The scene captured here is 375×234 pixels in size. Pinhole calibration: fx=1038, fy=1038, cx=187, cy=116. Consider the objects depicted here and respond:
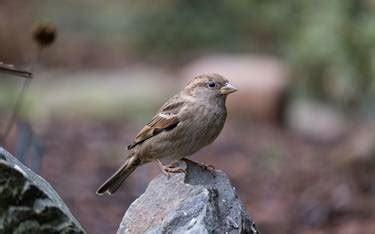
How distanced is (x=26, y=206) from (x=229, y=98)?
9.60 m

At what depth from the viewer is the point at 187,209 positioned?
390 centimetres

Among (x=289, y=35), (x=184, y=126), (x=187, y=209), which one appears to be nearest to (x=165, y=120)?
(x=184, y=126)

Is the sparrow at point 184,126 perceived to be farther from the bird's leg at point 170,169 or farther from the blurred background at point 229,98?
the blurred background at point 229,98

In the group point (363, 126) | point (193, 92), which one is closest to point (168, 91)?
point (363, 126)

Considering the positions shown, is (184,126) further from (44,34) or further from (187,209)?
(187,209)

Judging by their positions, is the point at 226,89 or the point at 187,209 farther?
the point at 226,89

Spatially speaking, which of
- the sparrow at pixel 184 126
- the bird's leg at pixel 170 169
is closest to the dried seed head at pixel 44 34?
the sparrow at pixel 184 126

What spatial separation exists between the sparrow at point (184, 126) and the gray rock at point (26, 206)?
1683mm

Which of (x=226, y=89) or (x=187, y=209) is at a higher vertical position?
(x=226, y=89)

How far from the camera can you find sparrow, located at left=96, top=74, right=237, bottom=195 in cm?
543

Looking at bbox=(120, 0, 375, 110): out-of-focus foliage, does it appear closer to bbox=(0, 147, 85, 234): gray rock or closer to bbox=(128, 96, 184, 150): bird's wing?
bbox=(128, 96, 184, 150): bird's wing

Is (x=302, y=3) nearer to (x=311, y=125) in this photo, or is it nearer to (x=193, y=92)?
(x=311, y=125)

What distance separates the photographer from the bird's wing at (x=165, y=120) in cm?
559

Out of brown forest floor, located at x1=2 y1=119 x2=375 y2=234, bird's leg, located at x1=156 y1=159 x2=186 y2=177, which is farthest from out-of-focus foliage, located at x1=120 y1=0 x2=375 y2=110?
bird's leg, located at x1=156 y1=159 x2=186 y2=177
